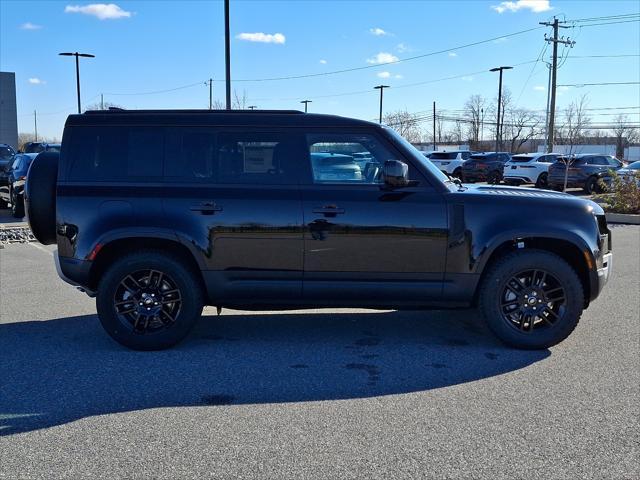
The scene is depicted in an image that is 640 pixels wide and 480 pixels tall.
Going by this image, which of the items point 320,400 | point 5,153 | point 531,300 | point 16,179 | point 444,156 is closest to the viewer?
point 320,400

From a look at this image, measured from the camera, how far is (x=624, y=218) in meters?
16.1

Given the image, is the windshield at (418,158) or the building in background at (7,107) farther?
the building in background at (7,107)

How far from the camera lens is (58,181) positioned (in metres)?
5.13

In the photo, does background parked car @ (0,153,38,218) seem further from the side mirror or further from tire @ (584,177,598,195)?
tire @ (584,177,598,195)

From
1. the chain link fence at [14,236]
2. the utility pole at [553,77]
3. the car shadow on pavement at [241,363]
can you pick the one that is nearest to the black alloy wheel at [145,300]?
the car shadow on pavement at [241,363]

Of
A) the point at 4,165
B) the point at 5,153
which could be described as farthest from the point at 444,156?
the point at 4,165

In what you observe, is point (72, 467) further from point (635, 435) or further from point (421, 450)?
point (635, 435)

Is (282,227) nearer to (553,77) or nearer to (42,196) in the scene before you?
(42,196)

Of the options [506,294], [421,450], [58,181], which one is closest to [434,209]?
[506,294]

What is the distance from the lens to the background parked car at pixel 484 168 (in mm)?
30219

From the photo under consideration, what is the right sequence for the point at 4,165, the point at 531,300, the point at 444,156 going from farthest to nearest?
the point at 444,156 < the point at 4,165 < the point at 531,300

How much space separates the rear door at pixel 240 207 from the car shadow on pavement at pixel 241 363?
1.96 ft

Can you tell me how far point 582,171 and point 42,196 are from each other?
70.9ft

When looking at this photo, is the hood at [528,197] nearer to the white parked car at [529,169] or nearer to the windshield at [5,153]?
the windshield at [5,153]
